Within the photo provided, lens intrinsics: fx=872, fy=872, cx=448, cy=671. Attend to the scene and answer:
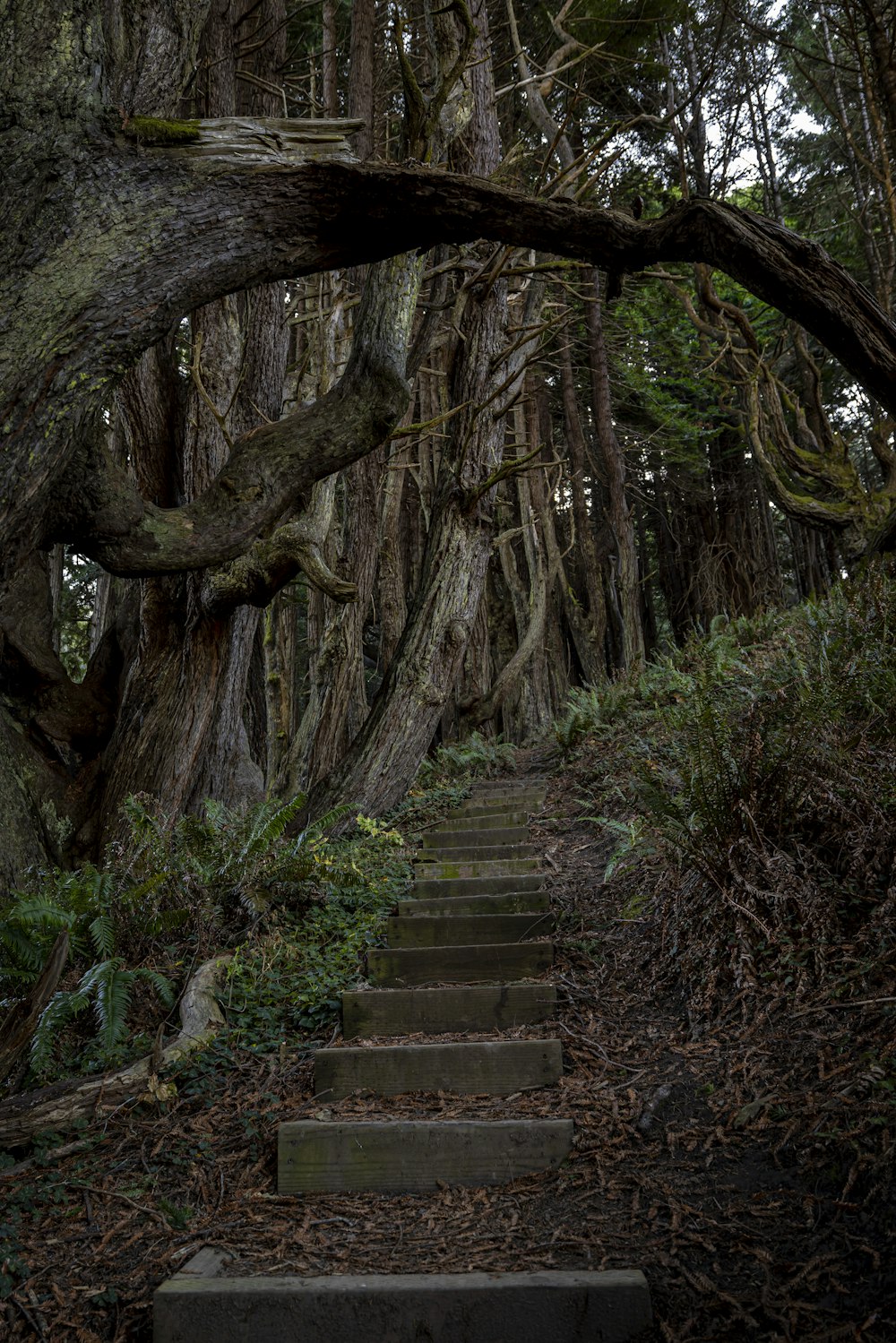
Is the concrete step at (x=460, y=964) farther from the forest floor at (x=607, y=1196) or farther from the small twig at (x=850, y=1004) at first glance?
the small twig at (x=850, y=1004)

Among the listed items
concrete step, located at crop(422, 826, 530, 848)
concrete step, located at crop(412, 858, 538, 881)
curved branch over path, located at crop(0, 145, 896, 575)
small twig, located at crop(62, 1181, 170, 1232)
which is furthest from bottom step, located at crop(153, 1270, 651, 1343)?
concrete step, located at crop(422, 826, 530, 848)

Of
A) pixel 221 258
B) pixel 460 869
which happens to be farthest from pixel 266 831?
pixel 221 258

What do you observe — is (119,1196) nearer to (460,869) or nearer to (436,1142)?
(436,1142)

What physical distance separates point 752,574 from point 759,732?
14.9 metres

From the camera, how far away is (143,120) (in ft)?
12.4

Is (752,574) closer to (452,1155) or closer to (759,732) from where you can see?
(759,732)

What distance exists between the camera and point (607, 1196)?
314cm

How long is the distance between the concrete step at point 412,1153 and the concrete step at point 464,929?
5.90 ft

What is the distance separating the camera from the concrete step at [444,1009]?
4469 millimetres

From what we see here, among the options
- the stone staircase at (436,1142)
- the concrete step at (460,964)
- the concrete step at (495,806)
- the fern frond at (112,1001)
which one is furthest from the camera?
the concrete step at (495,806)

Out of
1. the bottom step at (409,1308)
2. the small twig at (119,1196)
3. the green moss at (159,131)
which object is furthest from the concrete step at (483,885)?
the green moss at (159,131)

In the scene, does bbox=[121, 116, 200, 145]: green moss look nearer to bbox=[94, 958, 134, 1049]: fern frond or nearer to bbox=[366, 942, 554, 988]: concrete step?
bbox=[94, 958, 134, 1049]: fern frond

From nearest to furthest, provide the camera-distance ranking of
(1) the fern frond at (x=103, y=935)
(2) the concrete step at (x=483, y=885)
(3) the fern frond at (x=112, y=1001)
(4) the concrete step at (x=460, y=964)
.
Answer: (3) the fern frond at (x=112, y=1001)
(1) the fern frond at (x=103, y=935)
(4) the concrete step at (x=460, y=964)
(2) the concrete step at (x=483, y=885)

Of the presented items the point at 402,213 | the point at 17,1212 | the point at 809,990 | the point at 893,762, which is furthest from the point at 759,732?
the point at 17,1212
